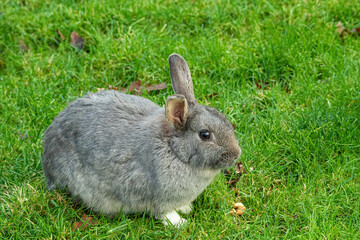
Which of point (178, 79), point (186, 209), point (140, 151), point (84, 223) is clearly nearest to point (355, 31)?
point (178, 79)

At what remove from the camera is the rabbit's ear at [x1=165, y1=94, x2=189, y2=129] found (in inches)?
172

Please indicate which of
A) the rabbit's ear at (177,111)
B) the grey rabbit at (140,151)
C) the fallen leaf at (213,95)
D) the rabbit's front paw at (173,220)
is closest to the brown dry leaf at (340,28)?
the fallen leaf at (213,95)

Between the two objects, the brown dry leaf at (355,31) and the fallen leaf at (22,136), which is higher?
the brown dry leaf at (355,31)

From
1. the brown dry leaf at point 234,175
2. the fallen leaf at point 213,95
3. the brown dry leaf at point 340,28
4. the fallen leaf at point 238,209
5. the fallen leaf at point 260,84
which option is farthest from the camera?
the brown dry leaf at point 340,28

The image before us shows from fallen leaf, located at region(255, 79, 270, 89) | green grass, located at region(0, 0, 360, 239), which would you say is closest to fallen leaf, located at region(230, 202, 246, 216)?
green grass, located at region(0, 0, 360, 239)

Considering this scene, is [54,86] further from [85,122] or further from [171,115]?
[171,115]

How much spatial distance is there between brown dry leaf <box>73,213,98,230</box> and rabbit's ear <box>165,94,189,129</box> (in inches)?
46.3

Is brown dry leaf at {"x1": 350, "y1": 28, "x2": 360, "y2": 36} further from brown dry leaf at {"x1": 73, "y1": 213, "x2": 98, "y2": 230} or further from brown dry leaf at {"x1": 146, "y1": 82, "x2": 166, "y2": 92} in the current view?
brown dry leaf at {"x1": 73, "y1": 213, "x2": 98, "y2": 230}

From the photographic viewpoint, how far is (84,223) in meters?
4.66

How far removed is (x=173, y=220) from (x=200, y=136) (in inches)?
33.4

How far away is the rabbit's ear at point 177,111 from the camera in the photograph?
4.36m

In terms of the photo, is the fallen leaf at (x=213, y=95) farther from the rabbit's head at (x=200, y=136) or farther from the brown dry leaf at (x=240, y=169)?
the rabbit's head at (x=200, y=136)

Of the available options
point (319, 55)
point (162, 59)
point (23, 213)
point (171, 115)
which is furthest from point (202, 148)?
point (319, 55)

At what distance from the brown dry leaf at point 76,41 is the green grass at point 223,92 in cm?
10
